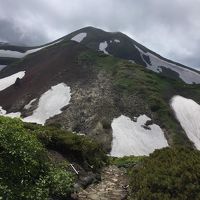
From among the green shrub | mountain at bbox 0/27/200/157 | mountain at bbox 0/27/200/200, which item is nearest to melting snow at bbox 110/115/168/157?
mountain at bbox 0/27/200/157

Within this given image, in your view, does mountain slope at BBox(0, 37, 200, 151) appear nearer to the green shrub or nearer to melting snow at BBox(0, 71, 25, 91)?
melting snow at BBox(0, 71, 25, 91)

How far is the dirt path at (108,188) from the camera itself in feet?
58.4

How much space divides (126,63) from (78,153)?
8676 cm

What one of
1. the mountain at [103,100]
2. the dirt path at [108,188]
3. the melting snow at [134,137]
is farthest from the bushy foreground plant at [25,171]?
the mountain at [103,100]

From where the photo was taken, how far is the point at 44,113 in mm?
80438

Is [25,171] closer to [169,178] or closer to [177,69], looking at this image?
[169,178]

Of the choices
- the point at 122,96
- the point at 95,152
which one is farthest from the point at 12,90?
the point at 95,152

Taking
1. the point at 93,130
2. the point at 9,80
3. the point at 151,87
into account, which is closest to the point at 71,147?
the point at 93,130

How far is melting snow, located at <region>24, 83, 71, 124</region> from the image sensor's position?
7907 cm

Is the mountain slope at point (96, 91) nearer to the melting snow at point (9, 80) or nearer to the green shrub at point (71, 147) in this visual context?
the melting snow at point (9, 80)

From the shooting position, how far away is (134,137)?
68.1 m

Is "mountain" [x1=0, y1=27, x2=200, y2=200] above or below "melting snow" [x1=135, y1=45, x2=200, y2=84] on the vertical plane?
below

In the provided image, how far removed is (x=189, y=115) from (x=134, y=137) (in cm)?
1853

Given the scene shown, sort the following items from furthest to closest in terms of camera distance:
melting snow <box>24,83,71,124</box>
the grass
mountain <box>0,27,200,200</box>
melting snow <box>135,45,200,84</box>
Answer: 1. melting snow <box>135,45,200,84</box>
2. melting snow <box>24,83,71,124</box>
3. the grass
4. mountain <box>0,27,200,200</box>
